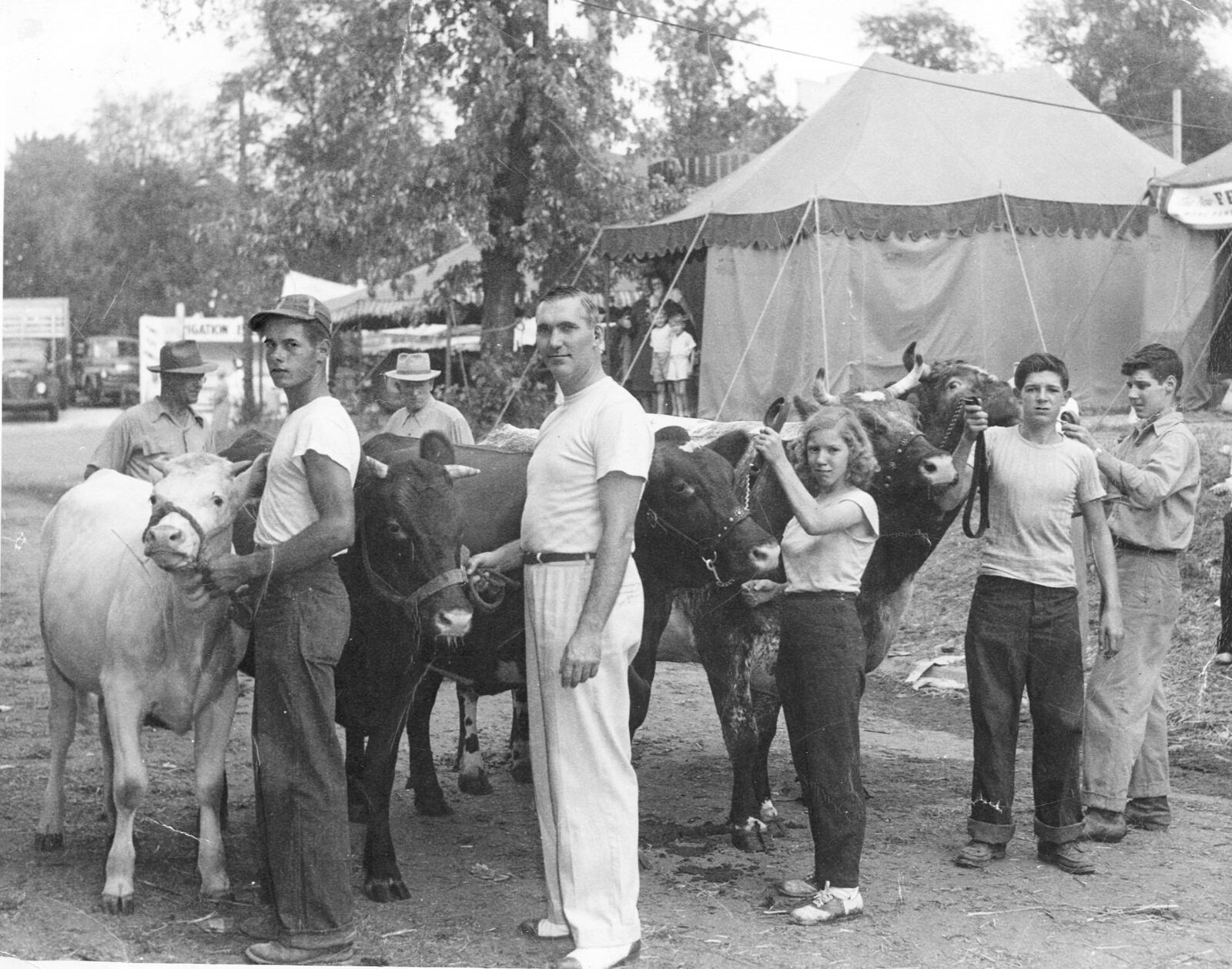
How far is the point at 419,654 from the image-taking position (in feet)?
17.8

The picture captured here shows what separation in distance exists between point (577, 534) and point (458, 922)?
164 cm

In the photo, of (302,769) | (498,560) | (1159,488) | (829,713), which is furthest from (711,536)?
(1159,488)

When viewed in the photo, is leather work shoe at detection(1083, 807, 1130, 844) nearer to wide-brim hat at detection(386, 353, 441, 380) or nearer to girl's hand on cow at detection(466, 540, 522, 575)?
girl's hand on cow at detection(466, 540, 522, 575)

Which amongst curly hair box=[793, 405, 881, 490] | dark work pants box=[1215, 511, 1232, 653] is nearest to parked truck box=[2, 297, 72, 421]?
dark work pants box=[1215, 511, 1232, 653]

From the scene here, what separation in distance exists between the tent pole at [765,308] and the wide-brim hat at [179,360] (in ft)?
27.3

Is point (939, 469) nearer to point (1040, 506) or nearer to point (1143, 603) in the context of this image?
point (1040, 506)

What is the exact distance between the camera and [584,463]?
450 centimetres

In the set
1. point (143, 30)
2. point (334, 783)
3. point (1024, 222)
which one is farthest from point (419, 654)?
point (1024, 222)

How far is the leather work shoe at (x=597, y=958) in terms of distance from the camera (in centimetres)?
439

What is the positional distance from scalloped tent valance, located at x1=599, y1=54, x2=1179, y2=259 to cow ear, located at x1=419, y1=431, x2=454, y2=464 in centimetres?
952

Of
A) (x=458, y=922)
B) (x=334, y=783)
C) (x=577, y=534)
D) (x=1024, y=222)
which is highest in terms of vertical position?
(x=1024, y=222)

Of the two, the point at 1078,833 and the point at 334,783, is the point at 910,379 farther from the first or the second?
the point at 334,783

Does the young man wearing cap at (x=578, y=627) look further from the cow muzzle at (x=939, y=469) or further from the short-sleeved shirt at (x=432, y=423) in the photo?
the short-sleeved shirt at (x=432, y=423)

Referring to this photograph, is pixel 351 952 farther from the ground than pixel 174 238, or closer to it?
closer to it
